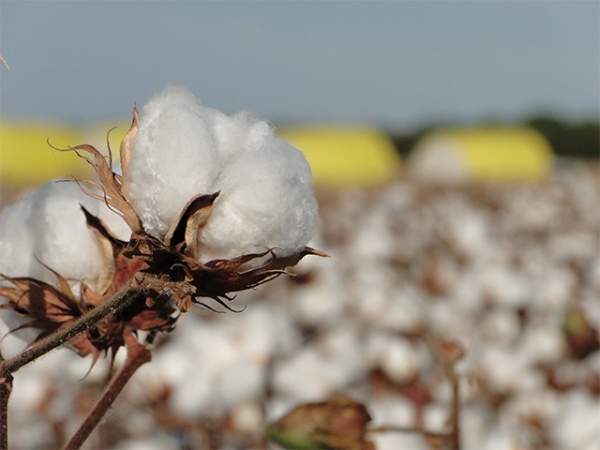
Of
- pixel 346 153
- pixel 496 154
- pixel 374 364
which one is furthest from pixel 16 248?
pixel 496 154

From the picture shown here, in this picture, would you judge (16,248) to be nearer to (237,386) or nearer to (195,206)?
(195,206)

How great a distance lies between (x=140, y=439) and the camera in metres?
1.08

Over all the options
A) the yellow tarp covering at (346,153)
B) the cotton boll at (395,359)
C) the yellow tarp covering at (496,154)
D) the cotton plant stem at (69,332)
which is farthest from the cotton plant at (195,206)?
the yellow tarp covering at (496,154)

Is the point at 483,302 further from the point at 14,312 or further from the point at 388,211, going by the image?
the point at 388,211

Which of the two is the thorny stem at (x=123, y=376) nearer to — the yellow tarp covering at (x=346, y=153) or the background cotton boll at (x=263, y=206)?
the background cotton boll at (x=263, y=206)

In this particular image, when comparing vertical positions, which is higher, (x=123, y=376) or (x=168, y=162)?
(x=168, y=162)

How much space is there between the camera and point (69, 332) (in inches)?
14.9

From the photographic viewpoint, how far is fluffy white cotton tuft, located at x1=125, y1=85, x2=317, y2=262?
0.39 metres

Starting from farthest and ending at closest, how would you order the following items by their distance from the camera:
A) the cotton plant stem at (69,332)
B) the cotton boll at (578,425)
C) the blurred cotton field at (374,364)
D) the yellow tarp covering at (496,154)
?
the yellow tarp covering at (496,154) → the blurred cotton field at (374,364) → the cotton boll at (578,425) → the cotton plant stem at (69,332)

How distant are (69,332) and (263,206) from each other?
104 mm

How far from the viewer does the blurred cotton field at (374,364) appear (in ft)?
3.46

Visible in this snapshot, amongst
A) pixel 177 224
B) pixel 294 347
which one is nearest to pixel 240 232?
pixel 177 224

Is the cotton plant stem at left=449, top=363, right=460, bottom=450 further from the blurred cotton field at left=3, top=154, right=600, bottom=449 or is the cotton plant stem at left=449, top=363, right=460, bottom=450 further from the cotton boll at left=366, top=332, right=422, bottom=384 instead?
the cotton boll at left=366, top=332, right=422, bottom=384

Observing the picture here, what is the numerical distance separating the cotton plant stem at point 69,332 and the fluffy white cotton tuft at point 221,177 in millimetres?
34
